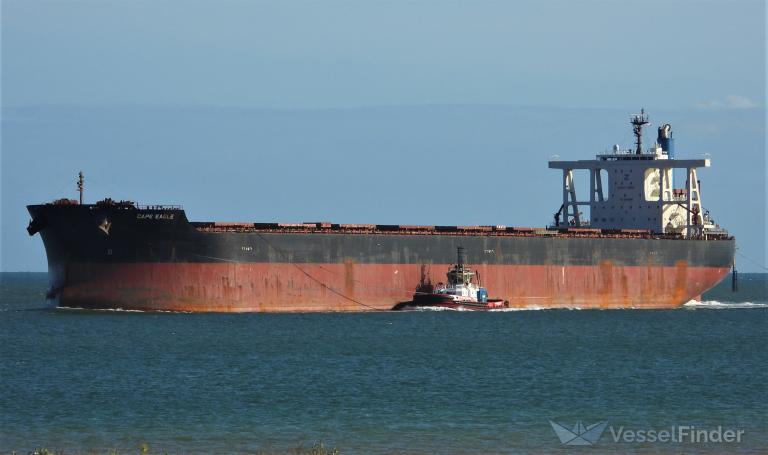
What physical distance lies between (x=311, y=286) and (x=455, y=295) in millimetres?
4899

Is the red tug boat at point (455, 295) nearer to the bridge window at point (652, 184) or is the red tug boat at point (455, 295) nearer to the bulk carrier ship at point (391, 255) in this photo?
the bulk carrier ship at point (391, 255)

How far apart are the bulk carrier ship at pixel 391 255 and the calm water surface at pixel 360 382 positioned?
3.23 ft

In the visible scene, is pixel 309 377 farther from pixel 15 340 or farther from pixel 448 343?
pixel 15 340

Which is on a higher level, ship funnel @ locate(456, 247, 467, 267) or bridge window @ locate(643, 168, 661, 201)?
bridge window @ locate(643, 168, 661, 201)

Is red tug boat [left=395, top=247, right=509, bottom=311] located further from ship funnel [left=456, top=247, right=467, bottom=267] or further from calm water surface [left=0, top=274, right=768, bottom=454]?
calm water surface [left=0, top=274, right=768, bottom=454]

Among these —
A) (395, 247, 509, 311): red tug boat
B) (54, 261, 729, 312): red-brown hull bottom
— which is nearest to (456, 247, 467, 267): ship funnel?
(395, 247, 509, 311): red tug boat

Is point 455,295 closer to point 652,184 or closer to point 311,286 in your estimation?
point 311,286

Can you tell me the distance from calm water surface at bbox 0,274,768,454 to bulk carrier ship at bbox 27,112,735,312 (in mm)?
985

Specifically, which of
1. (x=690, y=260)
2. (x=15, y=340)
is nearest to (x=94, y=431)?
(x=15, y=340)

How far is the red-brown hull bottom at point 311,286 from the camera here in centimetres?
3634

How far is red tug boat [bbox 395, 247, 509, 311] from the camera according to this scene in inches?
1610

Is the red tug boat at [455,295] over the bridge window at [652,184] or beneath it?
beneath

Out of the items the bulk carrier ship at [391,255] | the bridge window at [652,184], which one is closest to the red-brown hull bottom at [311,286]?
the bulk carrier ship at [391,255]

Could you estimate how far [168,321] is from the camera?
35281 millimetres
